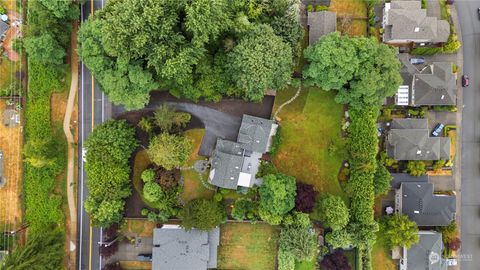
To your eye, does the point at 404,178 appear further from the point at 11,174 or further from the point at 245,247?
the point at 11,174

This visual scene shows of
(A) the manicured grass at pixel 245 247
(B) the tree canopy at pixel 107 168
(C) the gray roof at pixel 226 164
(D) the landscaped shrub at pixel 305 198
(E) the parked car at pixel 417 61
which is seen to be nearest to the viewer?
(B) the tree canopy at pixel 107 168

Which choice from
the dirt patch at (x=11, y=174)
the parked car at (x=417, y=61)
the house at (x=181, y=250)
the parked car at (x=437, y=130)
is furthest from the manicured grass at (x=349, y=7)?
the dirt patch at (x=11, y=174)

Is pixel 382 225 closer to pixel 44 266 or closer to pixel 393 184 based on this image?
pixel 393 184

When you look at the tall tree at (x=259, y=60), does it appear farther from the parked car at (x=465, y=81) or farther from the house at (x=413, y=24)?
the parked car at (x=465, y=81)

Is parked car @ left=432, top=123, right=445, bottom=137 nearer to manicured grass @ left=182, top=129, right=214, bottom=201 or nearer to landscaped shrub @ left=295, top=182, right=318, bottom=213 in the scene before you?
landscaped shrub @ left=295, top=182, right=318, bottom=213

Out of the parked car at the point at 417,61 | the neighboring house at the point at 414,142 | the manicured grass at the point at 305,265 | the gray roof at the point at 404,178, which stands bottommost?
the manicured grass at the point at 305,265

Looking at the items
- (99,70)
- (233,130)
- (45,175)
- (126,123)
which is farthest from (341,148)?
(45,175)
